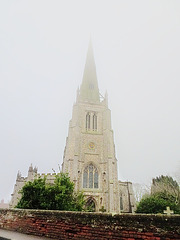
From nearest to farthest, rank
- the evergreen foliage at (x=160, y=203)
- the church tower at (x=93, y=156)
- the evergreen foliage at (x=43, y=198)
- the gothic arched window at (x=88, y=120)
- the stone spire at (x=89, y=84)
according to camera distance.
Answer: the evergreen foliage at (x=43, y=198) → the evergreen foliage at (x=160, y=203) → the church tower at (x=93, y=156) → the gothic arched window at (x=88, y=120) → the stone spire at (x=89, y=84)

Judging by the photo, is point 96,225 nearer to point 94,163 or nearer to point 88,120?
point 94,163

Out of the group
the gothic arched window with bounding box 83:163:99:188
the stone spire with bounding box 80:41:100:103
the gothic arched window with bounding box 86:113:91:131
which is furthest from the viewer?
the stone spire with bounding box 80:41:100:103

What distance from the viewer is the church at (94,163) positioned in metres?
23.1

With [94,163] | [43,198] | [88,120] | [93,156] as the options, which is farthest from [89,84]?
[43,198]

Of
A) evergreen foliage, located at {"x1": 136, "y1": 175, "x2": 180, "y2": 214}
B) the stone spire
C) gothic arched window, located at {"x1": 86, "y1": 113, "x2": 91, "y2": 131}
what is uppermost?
the stone spire

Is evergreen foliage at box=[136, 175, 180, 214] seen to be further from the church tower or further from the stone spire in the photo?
the stone spire

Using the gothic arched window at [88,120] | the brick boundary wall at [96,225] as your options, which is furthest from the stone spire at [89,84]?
the brick boundary wall at [96,225]

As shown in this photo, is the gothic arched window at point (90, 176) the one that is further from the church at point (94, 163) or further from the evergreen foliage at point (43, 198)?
the evergreen foliage at point (43, 198)

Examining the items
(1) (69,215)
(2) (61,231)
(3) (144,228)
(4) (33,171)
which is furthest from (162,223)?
(4) (33,171)

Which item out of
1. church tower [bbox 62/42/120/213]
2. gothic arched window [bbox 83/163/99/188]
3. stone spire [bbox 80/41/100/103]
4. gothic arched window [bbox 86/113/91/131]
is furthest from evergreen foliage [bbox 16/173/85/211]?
stone spire [bbox 80/41/100/103]

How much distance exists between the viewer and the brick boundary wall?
3.47 meters

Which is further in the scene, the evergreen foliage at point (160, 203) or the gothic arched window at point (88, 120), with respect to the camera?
the gothic arched window at point (88, 120)

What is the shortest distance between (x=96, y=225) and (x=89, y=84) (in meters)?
37.6

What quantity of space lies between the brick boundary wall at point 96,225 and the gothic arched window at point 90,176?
18.8m
